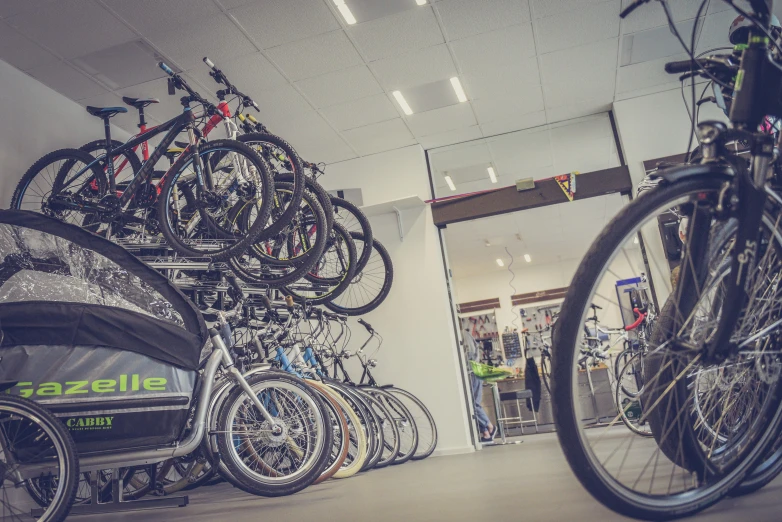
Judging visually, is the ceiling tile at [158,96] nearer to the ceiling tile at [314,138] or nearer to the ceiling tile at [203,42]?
the ceiling tile at [203,42]

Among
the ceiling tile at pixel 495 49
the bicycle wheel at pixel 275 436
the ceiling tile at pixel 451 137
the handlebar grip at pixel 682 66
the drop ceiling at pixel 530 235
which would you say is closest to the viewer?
the handlebar grip at pixel 682 66

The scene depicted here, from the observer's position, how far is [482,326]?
40.5ft

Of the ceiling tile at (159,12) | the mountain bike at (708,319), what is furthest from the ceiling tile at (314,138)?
the mountain bike at (708,319)

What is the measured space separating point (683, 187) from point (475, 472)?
2647 mm

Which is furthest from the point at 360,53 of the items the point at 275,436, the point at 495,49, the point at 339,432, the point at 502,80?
the point at 275,436

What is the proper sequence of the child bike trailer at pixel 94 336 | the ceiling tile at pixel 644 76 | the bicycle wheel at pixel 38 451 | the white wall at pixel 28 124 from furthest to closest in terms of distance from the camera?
the ceiling tile at pixel 644 76
the white wall at pixel 28 124
the child bike trailer at pixel 94 336
the bicycle wheel at pixel 38 451

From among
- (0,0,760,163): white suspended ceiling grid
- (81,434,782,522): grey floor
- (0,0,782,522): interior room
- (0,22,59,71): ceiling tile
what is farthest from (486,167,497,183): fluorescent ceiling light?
(0,22,59,71): ceiling tile

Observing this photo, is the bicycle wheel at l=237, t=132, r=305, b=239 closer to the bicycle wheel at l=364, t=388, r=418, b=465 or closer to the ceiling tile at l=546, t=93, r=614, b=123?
the bicycle wheel at l=364, t=388, r=418, b=465

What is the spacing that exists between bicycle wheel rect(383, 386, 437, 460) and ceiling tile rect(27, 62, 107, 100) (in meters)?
3.52

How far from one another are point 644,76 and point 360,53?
266cm

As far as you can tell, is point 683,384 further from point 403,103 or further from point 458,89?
point 403,103

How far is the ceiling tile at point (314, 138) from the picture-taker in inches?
219

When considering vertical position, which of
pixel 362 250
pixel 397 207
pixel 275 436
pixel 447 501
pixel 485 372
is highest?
pixel 397 207

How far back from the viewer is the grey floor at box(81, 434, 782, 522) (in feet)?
4.80
